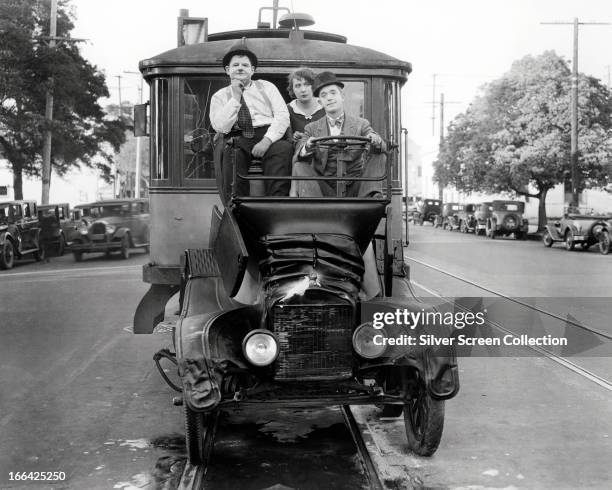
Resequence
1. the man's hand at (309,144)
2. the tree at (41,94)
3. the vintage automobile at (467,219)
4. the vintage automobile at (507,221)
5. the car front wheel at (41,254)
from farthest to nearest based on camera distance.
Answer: the vintage automobile at (467,219), the vintage automobile at (507,221), the tree at (41,94), the car front wheel at (41,254), the man's hand at (309,144)

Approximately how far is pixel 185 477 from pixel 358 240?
176 centimetres

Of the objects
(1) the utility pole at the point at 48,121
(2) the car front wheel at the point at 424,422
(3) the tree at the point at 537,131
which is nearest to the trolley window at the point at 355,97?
(2) the car front wheel at the point at 424,422

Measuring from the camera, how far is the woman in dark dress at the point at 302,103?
6188 millimetres

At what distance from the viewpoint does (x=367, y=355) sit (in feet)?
15.3

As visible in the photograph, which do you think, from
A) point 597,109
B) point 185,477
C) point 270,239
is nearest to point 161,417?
point 185,477

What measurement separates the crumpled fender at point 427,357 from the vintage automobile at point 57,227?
19.0 metres

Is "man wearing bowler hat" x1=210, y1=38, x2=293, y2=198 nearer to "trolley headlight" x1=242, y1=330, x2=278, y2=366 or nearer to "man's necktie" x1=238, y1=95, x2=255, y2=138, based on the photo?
"man's necktie" x1=238, y1=95, x2=255, y2=138

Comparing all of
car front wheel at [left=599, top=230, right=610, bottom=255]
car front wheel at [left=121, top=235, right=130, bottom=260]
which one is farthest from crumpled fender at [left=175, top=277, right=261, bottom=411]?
car front wheel at [left=599, top=230, right=610, bottom=255]

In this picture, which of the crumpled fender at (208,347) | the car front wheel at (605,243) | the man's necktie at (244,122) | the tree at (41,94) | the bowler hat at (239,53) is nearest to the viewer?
the crumpled fender at (208,347)

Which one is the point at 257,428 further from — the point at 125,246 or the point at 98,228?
the point at 98,228

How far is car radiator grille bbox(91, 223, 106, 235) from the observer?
22.7m

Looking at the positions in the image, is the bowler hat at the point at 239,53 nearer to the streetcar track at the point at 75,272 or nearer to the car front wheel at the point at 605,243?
the streetcar track at the point at 75,272

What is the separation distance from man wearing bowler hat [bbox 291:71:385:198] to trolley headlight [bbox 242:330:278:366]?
1443 mm

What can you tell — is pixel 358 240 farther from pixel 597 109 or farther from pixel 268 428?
pixel 597 109
